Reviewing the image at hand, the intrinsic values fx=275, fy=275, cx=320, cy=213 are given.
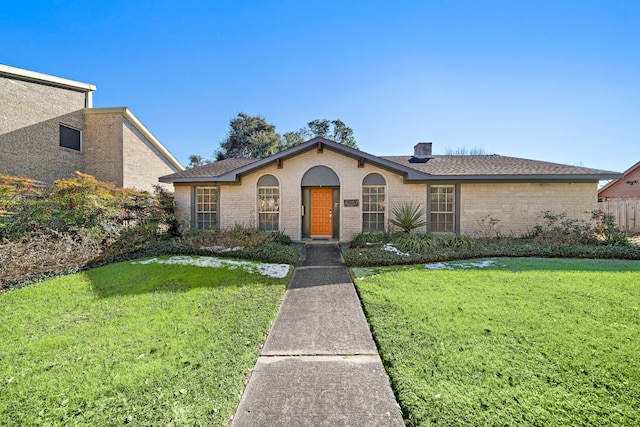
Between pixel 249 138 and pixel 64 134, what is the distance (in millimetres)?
15800

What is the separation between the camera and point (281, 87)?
Answer: 611 inches

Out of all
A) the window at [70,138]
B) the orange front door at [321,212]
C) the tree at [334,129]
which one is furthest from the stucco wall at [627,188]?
the window at [70,138]

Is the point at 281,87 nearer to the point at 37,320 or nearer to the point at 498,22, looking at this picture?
the point at 498,22

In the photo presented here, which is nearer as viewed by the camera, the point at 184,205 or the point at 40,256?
the point at 40,256

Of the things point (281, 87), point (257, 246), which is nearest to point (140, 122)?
point (281, 87)

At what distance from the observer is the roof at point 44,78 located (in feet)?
37.7

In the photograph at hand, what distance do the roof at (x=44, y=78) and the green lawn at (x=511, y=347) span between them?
16747mm

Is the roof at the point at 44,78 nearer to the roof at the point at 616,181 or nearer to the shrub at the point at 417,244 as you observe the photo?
the shrub at the point at 417,244

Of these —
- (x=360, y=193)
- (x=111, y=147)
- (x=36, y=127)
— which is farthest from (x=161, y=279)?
(x=36, y=127)

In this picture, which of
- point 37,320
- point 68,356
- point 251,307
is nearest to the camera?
point 68,356

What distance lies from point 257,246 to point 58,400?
6.92m

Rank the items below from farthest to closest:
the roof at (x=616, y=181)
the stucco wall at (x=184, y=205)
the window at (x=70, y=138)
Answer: the roof at (x=616, y=181), the window at (x=70, y=138), the stucco wall at (x=184, y=205)

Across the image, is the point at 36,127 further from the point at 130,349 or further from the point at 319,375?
the point at 319,375

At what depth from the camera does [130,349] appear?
133 inches
